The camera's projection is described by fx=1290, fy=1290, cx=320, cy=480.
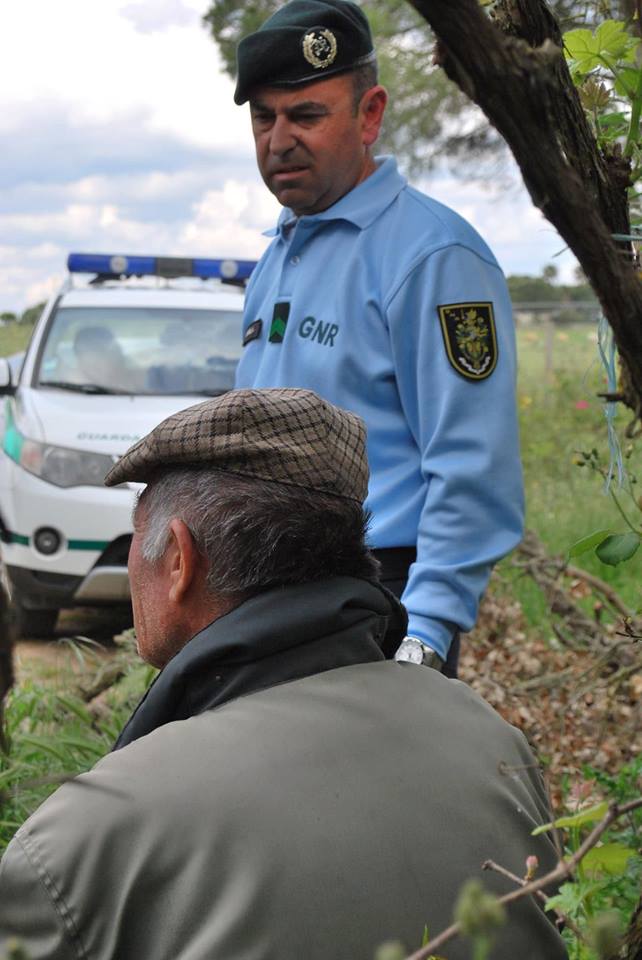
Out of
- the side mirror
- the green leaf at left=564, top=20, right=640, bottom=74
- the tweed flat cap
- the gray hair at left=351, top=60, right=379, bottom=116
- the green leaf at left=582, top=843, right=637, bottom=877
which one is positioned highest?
the gray hair at left=351, top=60, right=379, bottom=116

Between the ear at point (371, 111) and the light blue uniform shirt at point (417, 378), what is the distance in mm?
94

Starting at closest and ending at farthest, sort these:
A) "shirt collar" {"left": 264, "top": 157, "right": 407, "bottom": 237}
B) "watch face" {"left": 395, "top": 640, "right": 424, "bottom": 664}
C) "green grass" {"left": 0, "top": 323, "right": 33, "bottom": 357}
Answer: "watch face" {"left": 395, "top": 640, "right": 424, "bottom": 664}
"shirt collar" {"left": 264, "top": 157, "right": 407, "bottom": 237}
"green grass" {"left": 0, "top": 323, "right": 33, "bottom": 357}

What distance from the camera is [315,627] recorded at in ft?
5.32

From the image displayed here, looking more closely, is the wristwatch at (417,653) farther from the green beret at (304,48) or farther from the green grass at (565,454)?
the green beret at (304,48)

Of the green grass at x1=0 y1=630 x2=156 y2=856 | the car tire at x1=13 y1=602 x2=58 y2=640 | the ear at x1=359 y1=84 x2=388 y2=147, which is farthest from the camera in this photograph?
the car tire at x1=13 y1=602 x2=58 y2=640

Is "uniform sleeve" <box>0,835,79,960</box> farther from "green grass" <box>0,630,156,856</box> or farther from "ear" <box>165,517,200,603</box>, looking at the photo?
"green grass" <box>0,630,156,856</box>

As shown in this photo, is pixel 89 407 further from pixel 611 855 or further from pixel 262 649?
pixel 611 855

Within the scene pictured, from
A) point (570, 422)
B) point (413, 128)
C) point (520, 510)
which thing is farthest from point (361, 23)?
point (413, 128)

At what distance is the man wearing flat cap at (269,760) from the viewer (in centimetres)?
140

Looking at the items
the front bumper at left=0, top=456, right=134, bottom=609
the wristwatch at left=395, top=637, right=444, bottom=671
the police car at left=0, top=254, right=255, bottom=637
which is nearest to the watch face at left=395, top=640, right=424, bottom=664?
the wristwatch at left=395, top=637, right=444, bottom=671

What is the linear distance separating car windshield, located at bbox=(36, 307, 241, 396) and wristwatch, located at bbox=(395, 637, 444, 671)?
4.57 meters

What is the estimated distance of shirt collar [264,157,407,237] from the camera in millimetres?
2914

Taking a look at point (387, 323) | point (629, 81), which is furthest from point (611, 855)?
point (387, 323)

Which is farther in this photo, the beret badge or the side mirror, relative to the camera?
the side mirror
